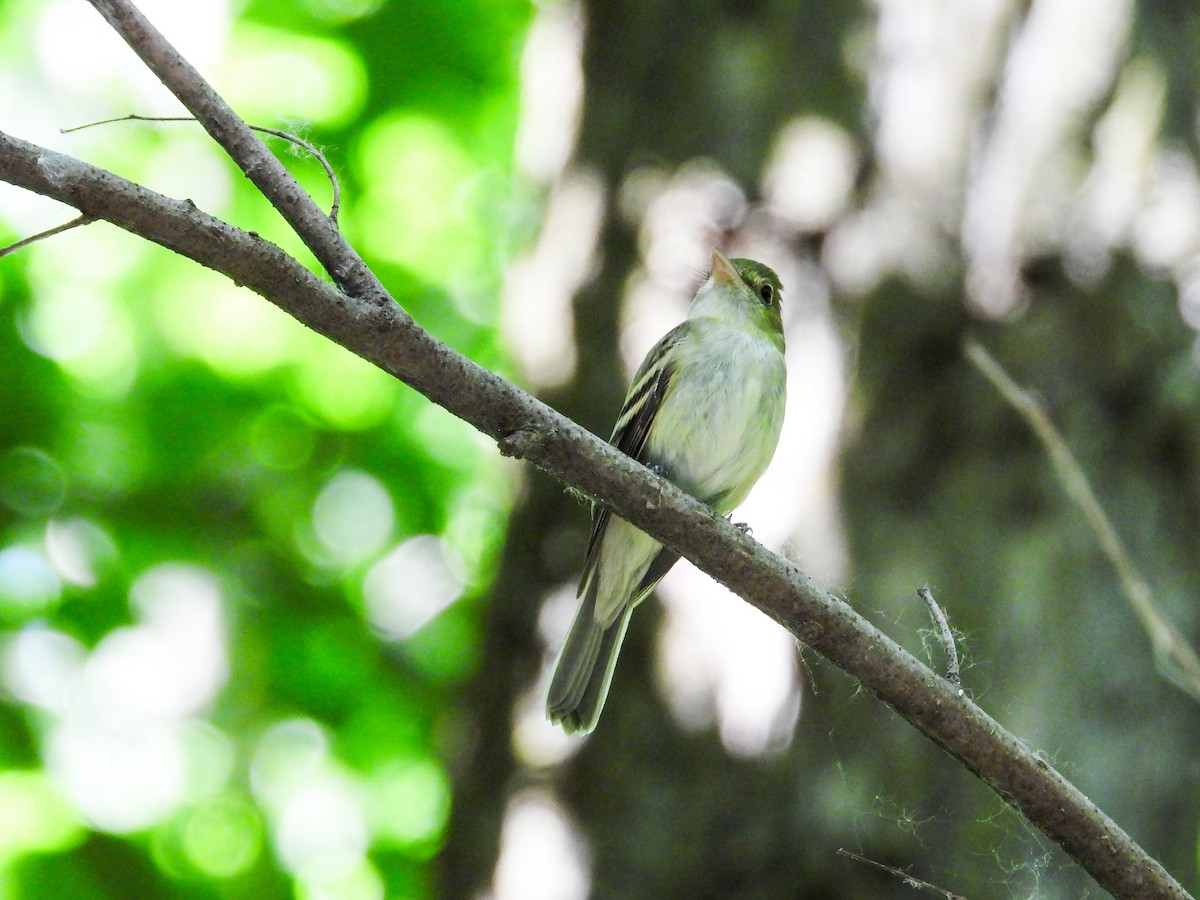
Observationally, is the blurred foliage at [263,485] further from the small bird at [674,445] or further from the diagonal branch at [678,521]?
the diagonal branch at [678,521]

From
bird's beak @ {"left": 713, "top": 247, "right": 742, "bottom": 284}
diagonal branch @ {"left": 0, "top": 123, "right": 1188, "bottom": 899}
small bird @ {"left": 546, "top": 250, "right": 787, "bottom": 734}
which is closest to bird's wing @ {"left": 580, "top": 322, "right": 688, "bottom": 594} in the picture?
small bird @ {"left": 546, "top": 250, "right": 787, "bottom": 734}

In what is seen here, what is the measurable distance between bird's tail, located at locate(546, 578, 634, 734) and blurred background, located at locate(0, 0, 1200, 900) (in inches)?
6.1

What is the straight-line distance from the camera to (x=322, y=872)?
545cm

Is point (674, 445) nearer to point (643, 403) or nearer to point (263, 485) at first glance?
point (643, 403)

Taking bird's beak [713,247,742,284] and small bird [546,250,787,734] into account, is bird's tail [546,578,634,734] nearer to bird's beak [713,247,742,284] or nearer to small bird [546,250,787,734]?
small bird [546,250,787,734]

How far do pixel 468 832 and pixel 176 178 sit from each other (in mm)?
3887

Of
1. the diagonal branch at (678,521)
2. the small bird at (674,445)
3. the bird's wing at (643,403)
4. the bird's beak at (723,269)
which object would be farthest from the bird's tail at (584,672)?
the diagonal branch at (678,521)

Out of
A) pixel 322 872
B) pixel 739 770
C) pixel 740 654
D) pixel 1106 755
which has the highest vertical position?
pixel 1106 755

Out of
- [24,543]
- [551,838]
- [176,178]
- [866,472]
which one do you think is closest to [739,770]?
[551,838]

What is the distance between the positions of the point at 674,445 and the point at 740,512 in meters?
0.36

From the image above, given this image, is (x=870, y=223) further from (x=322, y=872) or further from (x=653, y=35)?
(x=322, y=872)

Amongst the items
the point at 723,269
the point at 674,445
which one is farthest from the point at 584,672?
the point at 723,269

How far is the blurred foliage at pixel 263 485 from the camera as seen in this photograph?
5.31 metres

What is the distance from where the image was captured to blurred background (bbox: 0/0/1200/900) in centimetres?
346
